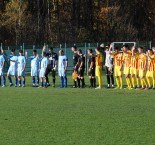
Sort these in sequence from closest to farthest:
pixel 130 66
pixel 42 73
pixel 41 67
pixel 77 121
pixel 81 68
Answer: pixel 77 121 → pixel 130 66 → pixel 81 68 → pixel 42 73 → pixel 41 67

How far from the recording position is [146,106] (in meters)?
17.6

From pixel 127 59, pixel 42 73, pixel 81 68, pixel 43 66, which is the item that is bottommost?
pixel 42 73

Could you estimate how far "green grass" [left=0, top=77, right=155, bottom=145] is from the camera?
11.2 metres

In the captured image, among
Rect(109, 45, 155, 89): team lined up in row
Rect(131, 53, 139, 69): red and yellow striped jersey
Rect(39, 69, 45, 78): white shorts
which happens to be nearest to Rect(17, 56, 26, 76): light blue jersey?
Rect(39, 69, 45, 78): white shorts

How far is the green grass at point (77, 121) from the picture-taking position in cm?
1117

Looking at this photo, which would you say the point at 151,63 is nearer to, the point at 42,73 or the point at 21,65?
the point at 42,73

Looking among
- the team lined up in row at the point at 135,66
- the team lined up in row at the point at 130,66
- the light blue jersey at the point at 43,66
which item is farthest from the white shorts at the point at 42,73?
the team lined up in row at the point at 135,66

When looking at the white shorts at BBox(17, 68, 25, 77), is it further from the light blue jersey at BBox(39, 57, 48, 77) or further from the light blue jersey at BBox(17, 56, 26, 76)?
the light blue jersey at BBox(39, 57, 48, 77)

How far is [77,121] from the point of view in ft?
45.4

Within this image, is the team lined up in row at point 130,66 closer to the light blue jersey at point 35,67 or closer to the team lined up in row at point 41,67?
the team lined up in row at point 41,67

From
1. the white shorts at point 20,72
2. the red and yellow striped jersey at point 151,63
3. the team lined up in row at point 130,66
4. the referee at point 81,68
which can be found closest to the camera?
the red and yellow striped jersey at point 151,63

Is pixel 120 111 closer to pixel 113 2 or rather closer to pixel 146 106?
pixel 146 106

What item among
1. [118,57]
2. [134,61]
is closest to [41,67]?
[118,57]

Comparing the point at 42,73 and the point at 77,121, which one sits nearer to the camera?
the point at 77,121
